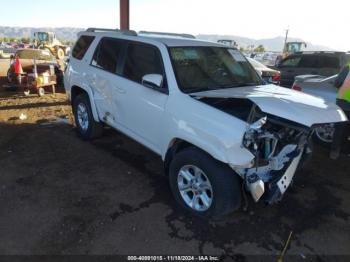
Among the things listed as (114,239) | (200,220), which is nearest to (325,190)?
(200,220)

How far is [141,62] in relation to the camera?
416 cm

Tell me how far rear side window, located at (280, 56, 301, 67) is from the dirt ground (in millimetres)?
6425

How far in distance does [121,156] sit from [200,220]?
2.14m

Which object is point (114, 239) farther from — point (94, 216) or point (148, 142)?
point (148, 142)

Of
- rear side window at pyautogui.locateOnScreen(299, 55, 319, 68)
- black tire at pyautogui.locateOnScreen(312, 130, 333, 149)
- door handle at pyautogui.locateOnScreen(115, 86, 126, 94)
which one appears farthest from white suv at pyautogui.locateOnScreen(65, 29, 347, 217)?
rear side window at pyautogui.locateOnScreen(299, 55, 319, 68)

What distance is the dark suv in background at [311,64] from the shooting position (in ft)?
32.2

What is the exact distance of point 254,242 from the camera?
317 cm

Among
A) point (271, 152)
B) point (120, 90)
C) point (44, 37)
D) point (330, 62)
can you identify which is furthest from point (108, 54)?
point (44, 37)

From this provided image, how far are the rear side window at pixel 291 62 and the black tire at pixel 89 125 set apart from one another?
319 inches

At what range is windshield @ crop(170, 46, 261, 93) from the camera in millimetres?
3750

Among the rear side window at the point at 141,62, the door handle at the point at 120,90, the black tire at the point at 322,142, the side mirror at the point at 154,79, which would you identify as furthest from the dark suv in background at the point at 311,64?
the side mirror at the point at 154,79

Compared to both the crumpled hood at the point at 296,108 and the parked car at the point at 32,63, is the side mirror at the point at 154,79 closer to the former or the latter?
the crumpled hood at the point at 296,108

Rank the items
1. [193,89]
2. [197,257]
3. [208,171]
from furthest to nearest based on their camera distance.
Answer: [193,89] < [208,171] < [197,257]

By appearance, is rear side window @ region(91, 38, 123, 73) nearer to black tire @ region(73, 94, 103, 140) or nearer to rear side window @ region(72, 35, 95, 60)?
rear side window @ region(72, 35, 95, 60)
